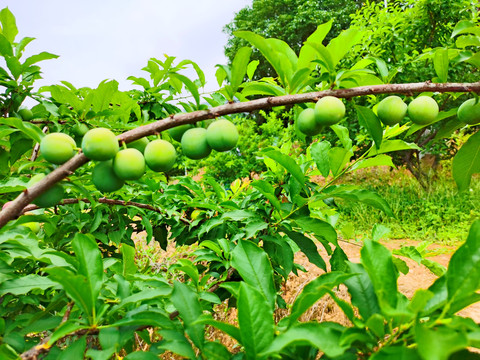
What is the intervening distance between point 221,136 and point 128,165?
0.59 ft

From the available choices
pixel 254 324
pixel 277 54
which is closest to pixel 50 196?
pixel 254 324

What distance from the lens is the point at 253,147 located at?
652 centimetres

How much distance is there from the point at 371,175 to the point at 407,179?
2.78ft

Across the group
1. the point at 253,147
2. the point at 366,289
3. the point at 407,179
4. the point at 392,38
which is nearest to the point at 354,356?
the point at 366,289

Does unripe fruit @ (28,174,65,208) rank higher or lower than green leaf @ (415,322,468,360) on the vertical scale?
higher

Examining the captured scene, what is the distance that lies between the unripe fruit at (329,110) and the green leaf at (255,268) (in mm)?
284

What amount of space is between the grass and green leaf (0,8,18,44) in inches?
174

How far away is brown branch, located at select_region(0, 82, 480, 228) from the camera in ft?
1.94

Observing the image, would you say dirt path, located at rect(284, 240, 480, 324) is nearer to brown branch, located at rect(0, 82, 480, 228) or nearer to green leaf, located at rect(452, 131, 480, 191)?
green leaf, located at rect(452, 131, 480, 191)

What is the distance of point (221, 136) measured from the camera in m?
0.65

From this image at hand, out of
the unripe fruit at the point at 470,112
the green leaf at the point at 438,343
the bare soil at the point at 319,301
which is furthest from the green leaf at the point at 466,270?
the bare soil at the point at 319,301

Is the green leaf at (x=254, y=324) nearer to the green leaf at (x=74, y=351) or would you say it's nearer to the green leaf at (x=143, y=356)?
the green leaf at (x=143, y=356)

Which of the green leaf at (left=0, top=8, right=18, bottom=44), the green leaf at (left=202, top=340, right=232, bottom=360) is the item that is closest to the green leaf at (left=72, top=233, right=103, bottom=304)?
the green leaf at (left=202, top=340, right=232, bottom=360)

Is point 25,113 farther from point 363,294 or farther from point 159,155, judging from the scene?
point 363,294
